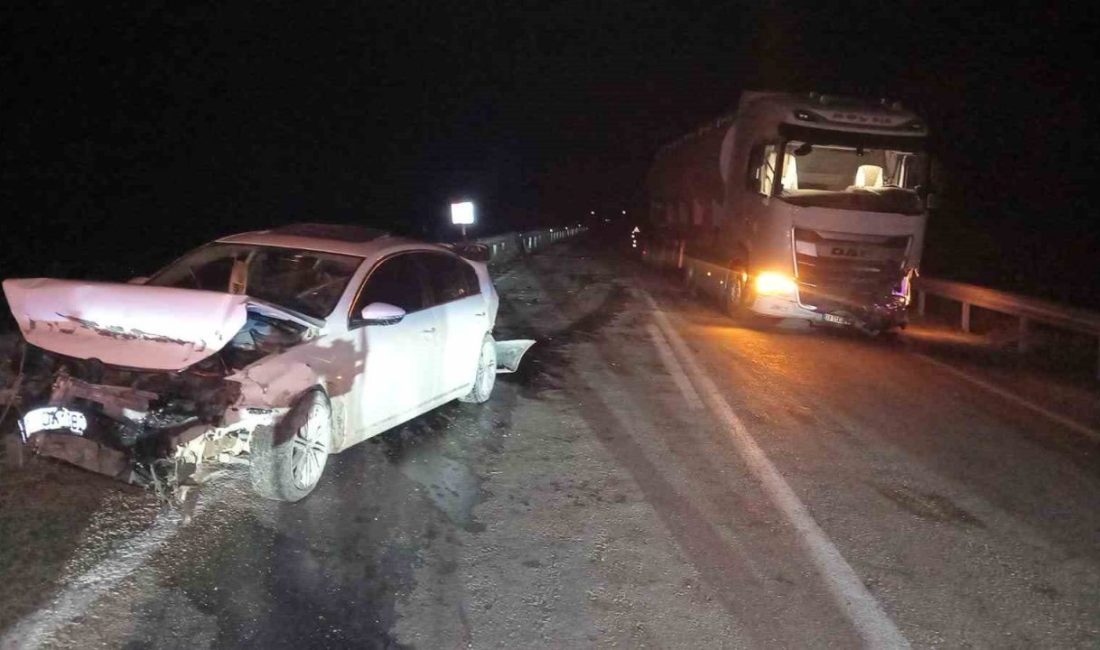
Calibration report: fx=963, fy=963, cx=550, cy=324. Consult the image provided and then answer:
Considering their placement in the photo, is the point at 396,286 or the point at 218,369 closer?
the point at 218,369

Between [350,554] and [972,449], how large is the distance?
18.5 ft

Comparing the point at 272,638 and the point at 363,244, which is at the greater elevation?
the point at 363,244

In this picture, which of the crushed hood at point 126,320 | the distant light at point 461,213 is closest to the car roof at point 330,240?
the crushed hood at point 126,320

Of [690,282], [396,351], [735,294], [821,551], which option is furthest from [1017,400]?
[690,282]

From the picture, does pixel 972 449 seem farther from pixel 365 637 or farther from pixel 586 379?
pixel 365 637

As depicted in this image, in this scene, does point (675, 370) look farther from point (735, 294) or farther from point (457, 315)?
point (735, 294)

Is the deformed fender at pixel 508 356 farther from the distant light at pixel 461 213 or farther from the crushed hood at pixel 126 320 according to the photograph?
the distant light at pixel 461 213

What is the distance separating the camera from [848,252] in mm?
15258

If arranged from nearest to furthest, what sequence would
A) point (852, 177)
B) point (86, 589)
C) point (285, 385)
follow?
point (86, 589) < point (285, 385) < point (852, 177)

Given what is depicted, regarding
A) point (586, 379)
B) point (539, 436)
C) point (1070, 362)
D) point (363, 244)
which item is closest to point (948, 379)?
point (1070, 362)

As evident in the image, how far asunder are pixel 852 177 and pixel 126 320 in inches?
507

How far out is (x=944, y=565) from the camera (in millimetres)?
5582

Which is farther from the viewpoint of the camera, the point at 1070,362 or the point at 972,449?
A: the point at 1070,362

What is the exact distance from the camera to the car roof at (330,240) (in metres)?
7.41
